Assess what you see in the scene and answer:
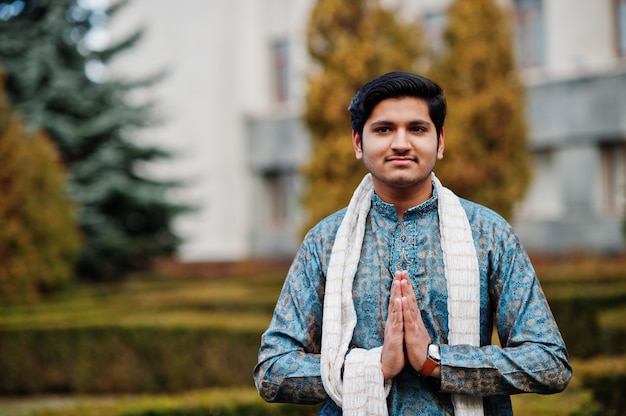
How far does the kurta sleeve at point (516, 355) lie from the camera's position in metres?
2.04

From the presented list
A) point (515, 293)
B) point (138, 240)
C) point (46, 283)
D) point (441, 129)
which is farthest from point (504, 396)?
point (138, 240)

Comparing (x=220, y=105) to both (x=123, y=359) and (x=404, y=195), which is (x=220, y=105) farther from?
(x=404, y=195)

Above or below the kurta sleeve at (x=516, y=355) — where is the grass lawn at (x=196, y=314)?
below

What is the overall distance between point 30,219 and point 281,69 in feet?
40.2

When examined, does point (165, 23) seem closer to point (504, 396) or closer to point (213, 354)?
point (213, 354)

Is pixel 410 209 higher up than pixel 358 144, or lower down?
lower down

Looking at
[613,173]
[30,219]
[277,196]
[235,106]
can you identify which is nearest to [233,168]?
[277,196]

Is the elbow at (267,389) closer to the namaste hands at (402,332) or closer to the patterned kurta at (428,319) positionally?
the patterned kurta at (428,319)

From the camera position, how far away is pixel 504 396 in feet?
7.20

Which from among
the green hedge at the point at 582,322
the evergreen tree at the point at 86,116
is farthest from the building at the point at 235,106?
the green hedge at the point at 582,322

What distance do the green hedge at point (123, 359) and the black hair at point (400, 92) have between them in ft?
19.4

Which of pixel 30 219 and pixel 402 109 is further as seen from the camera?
pixel 30 219

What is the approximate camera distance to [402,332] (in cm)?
205

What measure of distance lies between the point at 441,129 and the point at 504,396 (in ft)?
2.53
